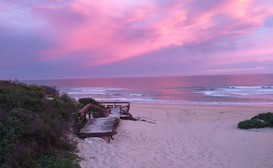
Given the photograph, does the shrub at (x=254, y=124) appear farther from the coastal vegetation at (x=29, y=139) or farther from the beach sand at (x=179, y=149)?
the coastal vegetation at (x=29, y=139)

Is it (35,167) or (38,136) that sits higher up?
(38,136)

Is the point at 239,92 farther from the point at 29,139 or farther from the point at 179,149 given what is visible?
the point at 29,139

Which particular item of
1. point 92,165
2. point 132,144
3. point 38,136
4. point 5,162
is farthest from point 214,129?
point 5,162

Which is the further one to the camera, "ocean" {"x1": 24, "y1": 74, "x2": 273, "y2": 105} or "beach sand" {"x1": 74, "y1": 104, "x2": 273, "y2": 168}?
"ocean" {"x1": 24, "y1": 74, "x2": 273, "y2": 105}

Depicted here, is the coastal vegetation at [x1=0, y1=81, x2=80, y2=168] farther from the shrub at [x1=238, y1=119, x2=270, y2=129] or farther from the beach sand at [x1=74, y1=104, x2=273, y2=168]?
the shrub at [x1=238, y1=119, x2=270, y2=129]

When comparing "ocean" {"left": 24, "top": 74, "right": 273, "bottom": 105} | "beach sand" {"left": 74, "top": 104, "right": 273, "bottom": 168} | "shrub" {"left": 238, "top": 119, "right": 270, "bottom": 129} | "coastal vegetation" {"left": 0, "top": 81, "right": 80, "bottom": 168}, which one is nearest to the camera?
"coastal vegetation" {"left": 0, "top": 81, "right": 80, "bottom": 168}

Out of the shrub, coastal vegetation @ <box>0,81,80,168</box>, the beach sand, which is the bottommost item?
the beach sand

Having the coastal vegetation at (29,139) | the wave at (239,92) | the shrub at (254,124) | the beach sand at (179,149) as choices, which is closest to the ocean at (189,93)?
the wave at (239,92)

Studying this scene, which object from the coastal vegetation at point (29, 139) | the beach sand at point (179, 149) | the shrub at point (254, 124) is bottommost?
the beach sand at point (179, 149)

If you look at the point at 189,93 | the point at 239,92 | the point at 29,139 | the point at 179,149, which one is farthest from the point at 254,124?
the point at 239,92

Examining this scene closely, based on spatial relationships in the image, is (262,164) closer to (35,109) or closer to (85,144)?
(85,144)

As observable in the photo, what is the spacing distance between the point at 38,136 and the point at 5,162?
1.21 metres

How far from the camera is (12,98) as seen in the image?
7.88m

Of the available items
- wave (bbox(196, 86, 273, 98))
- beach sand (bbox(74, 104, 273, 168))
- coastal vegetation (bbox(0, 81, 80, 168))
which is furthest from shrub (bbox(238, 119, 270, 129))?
wave (bbox(196, 86, 273, 98))
